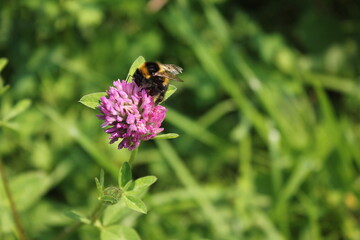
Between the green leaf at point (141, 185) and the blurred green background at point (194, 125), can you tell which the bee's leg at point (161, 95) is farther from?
the blurred green background at point (194, 125)

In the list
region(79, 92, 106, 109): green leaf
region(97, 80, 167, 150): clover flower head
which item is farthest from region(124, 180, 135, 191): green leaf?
region(79, 92, 106, 109): green leaf

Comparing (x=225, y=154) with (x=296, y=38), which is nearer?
(x=225, y=154)

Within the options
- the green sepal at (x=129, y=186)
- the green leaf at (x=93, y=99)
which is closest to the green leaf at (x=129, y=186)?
the green sepal at (x=129, y=186)

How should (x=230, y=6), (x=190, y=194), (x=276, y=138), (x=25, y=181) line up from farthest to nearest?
(x=230, y=6)
(x=276, y=138)
(x=190, y=194)
(x=25, y=181)

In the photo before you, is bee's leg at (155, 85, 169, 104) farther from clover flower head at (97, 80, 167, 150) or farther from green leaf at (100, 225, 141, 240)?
green leaf at (100, 225, 141, 240)

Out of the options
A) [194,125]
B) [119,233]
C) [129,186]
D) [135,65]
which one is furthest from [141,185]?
[194,125]

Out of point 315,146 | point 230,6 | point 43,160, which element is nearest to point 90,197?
point 43,160

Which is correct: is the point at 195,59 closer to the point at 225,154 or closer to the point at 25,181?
the point at 225,154

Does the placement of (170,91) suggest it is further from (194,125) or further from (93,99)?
(194,125)
